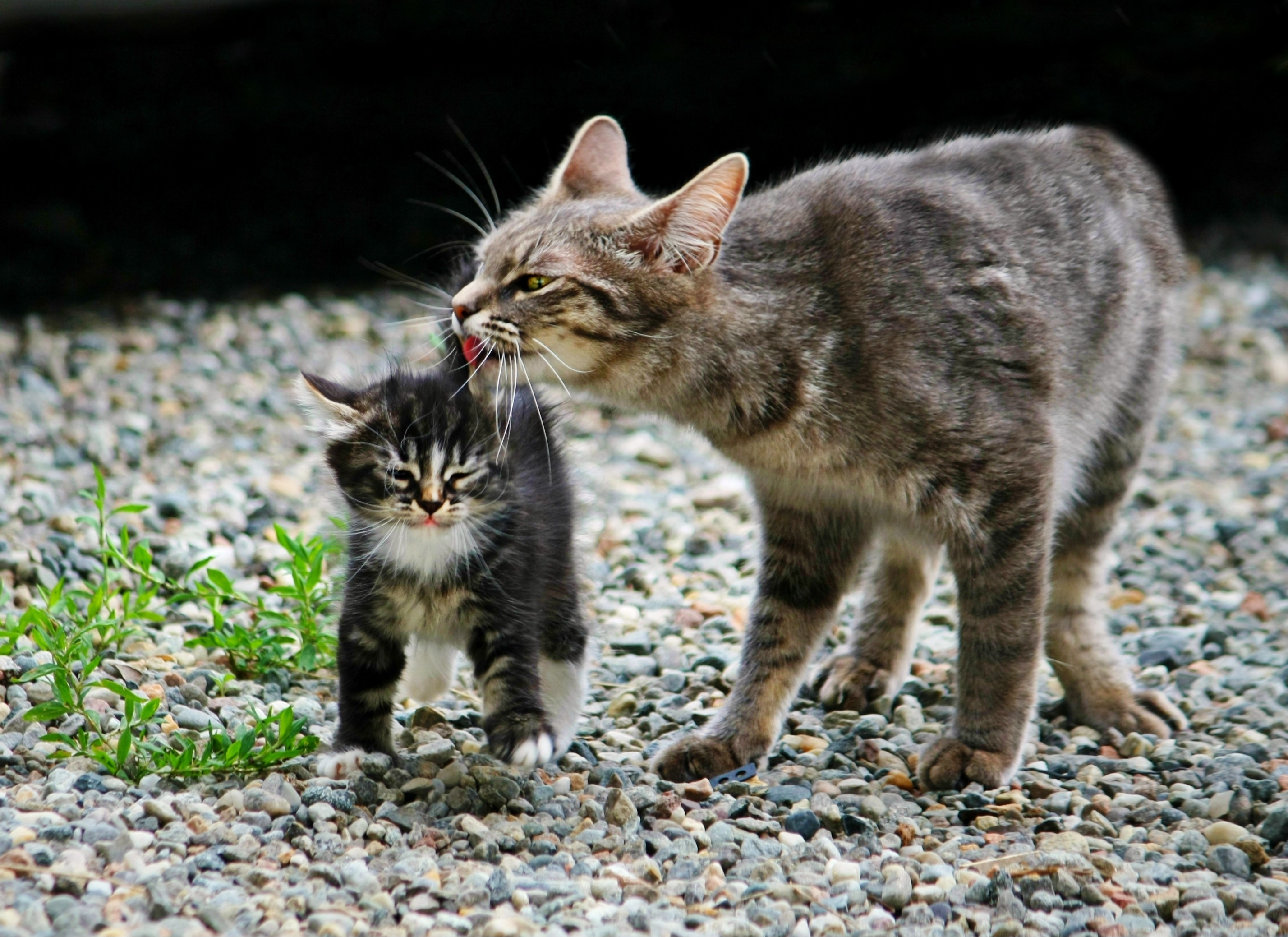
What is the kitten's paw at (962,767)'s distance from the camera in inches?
148

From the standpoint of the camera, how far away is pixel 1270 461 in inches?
274

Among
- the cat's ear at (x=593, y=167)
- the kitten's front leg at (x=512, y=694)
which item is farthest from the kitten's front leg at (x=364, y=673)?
the cat's ear at (x=593, y=167)

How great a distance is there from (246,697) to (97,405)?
3.28 meters

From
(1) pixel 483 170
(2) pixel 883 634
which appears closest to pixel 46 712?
(1) pixel 483 170

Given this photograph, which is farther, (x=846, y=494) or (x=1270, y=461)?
(x=1270, y=461)

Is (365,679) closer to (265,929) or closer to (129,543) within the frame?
(265,929)

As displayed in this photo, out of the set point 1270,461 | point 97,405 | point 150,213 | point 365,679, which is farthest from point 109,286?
point 1270,461

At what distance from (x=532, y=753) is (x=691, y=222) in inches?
55.9

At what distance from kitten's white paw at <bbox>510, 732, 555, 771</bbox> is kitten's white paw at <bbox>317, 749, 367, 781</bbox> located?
0.38 meters

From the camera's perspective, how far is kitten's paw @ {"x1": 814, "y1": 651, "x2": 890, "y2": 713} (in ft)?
14.6

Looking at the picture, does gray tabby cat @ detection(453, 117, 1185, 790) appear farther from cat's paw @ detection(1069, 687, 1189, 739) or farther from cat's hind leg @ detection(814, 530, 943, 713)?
cat's hind leg @ detection(814, 530, 943, 713)

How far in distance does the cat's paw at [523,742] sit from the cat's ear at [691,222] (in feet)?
4.06

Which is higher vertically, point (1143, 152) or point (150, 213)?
point (1143, 152)

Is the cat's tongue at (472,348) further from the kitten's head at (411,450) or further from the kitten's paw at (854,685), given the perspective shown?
the kitten's paw at (854,685)
